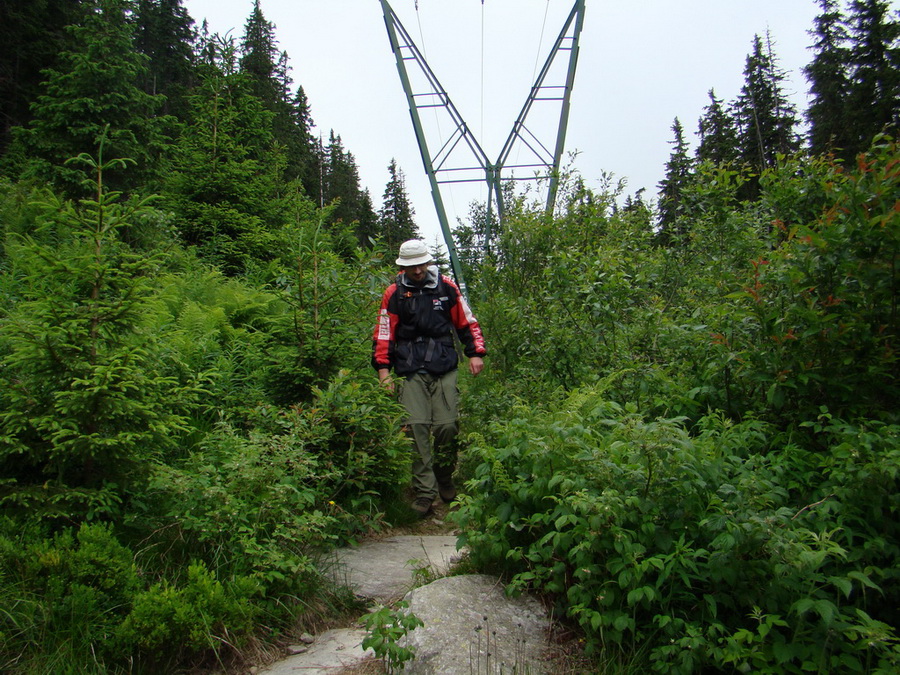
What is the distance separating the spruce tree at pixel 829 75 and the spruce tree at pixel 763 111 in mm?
4832

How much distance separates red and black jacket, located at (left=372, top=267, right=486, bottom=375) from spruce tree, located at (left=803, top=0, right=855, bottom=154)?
3055cm

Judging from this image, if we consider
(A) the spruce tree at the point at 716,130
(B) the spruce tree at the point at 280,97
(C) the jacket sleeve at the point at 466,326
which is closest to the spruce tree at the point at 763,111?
(A) the spruce tree at the point at 716,130

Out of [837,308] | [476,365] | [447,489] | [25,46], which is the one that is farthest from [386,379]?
[25,46]

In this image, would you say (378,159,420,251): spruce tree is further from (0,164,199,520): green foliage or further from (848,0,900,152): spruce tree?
(0,164,199,520): green foliage

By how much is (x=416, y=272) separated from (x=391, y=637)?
3644 millimetres

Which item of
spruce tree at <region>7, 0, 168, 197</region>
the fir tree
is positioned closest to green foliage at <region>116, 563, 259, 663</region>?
spruce tree at <region>7, 0, 168, 197</region>

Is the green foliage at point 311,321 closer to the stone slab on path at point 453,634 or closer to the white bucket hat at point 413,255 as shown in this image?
the white bucket hat at point 413,255

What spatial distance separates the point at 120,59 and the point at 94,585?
1627 cm

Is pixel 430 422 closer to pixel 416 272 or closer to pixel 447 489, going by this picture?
pixel 447 489

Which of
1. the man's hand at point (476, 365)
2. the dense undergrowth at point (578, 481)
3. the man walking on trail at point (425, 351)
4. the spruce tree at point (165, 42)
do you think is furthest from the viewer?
the spruce tree at point (165, 42)

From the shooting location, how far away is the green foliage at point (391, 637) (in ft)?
8.39

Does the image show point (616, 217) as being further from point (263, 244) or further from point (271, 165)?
point (271, 165)

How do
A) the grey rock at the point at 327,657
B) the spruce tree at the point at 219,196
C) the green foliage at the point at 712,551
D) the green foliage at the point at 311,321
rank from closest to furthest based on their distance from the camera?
the green foliage at the point at 712,551
the grey rock at the point at 327,657
the green foliage at the point at 311,321
the spruce tree at the point at 219,196

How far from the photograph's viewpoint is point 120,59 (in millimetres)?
14906
